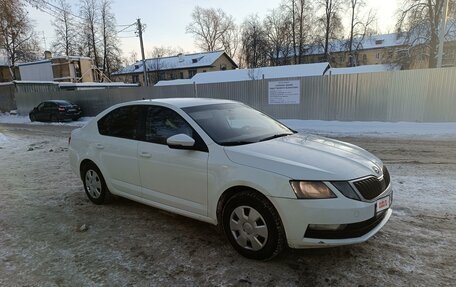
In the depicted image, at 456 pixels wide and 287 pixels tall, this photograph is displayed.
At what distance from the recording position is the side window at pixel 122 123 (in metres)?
4.56

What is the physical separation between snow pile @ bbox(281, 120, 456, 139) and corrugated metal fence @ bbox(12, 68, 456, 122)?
58 centimetres

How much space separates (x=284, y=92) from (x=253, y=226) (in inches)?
569

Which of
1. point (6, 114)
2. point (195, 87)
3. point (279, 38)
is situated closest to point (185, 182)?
point (195, 87)

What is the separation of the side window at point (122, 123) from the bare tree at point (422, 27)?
95.2ft

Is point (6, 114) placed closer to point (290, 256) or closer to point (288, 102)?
point (288, 102)

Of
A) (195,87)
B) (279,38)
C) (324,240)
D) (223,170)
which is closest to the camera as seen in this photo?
(324,240)

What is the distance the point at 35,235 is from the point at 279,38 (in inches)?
2231

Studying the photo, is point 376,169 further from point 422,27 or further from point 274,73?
point 274,73

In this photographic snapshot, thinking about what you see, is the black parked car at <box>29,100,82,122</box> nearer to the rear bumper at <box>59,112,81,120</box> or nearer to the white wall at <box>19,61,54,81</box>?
the rear bumper at <box>59,112,81,120</box>

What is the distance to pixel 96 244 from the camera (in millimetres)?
3879

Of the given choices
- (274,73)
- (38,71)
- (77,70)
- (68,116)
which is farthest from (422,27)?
(38,71)

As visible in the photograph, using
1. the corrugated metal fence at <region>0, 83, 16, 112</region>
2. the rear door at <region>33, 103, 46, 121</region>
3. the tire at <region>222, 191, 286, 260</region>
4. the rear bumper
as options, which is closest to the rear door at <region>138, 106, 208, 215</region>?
the tire at <region>222, 191, 286, 260</region>

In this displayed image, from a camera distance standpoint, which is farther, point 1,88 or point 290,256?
point 1,88

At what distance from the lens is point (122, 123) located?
474 centimetres
